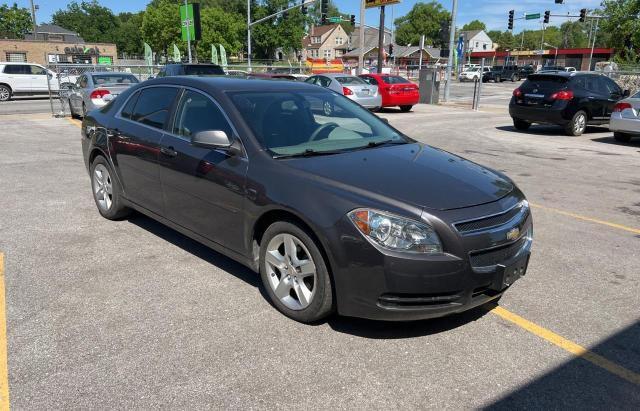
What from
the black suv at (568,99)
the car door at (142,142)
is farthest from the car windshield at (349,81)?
the car door at (142,142)

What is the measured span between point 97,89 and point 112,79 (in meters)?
1.28

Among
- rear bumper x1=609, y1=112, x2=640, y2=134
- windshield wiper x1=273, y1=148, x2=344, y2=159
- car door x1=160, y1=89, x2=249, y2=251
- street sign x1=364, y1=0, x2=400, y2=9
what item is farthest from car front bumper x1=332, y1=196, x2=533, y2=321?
street sign x1=364, y1=0, x2=400, y2=9

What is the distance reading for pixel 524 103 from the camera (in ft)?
47.3

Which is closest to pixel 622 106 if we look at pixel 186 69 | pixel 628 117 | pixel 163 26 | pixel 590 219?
pixel 628 117

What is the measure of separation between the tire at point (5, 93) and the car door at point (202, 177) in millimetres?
24709

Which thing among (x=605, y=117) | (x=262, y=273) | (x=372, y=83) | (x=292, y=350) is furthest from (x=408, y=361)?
(x=372, y=83)

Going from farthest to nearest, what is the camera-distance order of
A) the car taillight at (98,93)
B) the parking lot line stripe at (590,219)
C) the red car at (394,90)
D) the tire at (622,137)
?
the red car at (394,90)
the car taillight at (98,93)
the tire at (622,137)
the parking lot line stripe at (590,219)

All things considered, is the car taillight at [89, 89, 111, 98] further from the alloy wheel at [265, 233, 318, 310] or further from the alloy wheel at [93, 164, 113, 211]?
the alloy wheel at [265, 233, 318, 310]

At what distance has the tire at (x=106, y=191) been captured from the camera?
17.9ft

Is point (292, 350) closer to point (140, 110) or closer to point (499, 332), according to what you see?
point (499, 332)

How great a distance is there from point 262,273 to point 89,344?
47.4 inches

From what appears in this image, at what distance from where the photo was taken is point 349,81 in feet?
63.6

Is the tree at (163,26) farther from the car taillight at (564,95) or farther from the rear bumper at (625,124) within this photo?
the rear bumper at (625,124)

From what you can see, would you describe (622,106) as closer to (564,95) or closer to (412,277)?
(564,95)
